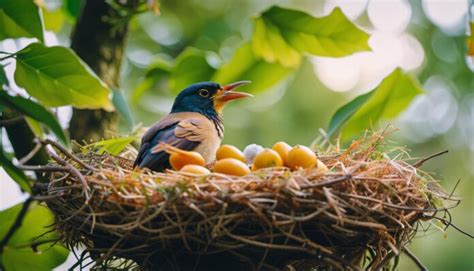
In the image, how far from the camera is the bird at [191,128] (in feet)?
9.05

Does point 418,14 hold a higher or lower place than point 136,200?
higher

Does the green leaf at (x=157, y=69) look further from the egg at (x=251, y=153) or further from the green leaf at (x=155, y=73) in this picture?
the egg at (x=251, y=153)

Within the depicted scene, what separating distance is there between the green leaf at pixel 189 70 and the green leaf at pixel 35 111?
5.65ft

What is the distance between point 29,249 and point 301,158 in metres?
1.14

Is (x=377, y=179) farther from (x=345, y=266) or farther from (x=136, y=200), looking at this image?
(x=136, y=200)

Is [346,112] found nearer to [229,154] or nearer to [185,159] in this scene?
[229,154]

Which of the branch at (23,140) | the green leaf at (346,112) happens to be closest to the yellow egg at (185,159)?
the branch at (23,140)

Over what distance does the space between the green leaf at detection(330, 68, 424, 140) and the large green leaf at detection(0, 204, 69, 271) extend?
1452 millimetres

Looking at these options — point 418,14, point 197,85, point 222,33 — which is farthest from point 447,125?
point 197,85

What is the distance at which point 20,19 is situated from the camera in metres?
2.49

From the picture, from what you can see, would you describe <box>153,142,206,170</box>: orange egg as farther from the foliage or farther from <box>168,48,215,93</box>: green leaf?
<box>168,48,215,93</box>: green leaf

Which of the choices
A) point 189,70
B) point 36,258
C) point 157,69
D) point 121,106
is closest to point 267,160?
point 36,258

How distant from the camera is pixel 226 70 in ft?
A: 12.5

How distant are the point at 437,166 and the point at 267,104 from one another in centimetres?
191
